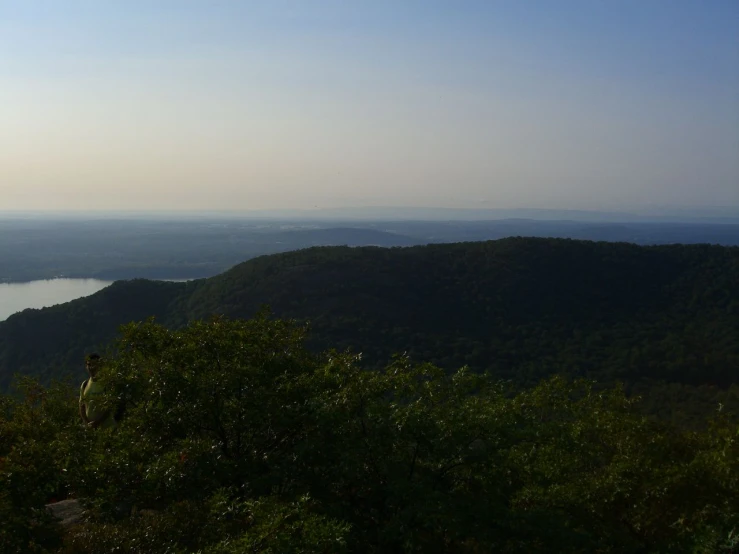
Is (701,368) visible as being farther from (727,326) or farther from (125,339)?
(125,339)

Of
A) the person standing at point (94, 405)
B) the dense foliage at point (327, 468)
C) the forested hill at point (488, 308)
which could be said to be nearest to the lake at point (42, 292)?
the forested hill at point (488, 308)

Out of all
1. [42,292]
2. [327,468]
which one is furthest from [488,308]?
[42,292]

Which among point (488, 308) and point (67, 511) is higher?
point (67, 511)

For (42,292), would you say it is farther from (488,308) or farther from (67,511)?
(67,511)

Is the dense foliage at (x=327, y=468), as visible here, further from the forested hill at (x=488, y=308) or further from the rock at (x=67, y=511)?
the forested hill at (x=488, y=308)

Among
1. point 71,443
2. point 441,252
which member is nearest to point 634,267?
point 441,252
